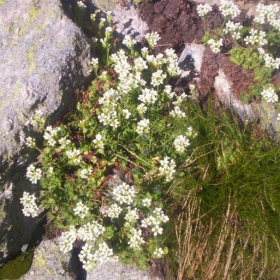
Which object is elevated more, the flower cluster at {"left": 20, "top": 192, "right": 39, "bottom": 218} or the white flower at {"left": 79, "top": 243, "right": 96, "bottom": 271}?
the flower cluster at {"left": 20, "top": 192, "right": 39, "bottom": 218}

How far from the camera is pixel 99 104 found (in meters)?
5.15

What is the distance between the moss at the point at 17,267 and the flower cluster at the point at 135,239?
139cm

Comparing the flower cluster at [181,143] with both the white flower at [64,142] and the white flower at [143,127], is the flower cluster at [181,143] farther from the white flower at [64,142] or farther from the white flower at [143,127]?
the white flower at [64,142]

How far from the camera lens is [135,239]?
4.29 meters

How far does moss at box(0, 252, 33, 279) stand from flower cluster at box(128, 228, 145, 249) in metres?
1.39

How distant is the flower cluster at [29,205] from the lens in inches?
169

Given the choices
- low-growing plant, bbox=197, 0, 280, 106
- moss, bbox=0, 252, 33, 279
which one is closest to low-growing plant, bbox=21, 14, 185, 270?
moss, bbox=0, 252, 33, 279

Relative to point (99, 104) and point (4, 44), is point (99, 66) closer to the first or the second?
point (99, 104)

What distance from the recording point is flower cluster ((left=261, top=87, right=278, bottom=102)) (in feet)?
16.6

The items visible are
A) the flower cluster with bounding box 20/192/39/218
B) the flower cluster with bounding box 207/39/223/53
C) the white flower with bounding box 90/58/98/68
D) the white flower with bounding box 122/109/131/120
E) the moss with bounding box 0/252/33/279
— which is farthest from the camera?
the flower cluster with bounding box 207/39/223/53

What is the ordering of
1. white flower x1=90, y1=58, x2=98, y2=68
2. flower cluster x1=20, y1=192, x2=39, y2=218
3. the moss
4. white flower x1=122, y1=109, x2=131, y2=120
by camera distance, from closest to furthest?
flower cluster x1=20, y1=192, x2=39, y2=218, the moss, white flower x1=122, y1=109, x2=131, y2=120, white flower x1=90, y1=58, x2=98, y2=68

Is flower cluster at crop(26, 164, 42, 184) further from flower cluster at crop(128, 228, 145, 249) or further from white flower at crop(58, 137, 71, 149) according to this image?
flower cluster at crop(128, 228, 145, 249)

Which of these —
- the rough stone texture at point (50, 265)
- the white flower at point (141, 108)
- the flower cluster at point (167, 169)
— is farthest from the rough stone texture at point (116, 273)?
the white flower at point (141, 108)

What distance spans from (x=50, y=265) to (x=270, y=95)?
3678 millimetres
